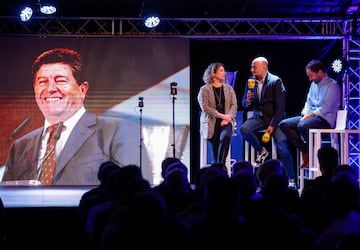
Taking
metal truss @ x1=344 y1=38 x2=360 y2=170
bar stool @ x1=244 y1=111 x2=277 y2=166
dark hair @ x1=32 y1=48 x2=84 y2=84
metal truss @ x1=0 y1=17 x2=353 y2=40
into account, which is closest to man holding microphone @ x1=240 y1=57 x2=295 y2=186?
bar stool @ x1=244 y1=111 x2=277 y2=166

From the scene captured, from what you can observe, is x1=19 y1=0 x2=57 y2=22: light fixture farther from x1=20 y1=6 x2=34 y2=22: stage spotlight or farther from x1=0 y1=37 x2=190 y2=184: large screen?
x1=0 y1=37 x2=190 y2=184: large screen

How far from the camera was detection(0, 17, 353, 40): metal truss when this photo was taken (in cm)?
1048

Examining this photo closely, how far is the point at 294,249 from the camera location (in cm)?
319

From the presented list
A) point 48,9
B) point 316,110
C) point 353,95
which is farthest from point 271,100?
point 48,9

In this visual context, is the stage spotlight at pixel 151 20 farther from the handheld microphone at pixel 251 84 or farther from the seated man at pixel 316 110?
the seated man at pixel 316 110

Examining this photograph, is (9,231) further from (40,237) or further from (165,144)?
(165,144)

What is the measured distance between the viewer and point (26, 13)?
988 cm

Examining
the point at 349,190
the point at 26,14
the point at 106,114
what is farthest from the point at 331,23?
the point at 349,190

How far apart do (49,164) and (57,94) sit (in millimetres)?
1287

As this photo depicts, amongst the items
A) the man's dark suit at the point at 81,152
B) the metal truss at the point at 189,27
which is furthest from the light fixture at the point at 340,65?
the man's dark suit at the point at 81,152

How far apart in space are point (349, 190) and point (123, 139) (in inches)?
307

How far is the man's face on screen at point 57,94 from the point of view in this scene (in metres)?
10.9

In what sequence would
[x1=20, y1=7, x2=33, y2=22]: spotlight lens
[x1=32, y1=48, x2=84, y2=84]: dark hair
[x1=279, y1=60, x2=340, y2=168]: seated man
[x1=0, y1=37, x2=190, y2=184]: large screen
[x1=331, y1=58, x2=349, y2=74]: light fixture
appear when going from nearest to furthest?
[x1=279, y1=60, x2=340, y2=168]: seated man → [x1=20, y1=7, x2=33, y2=22]: spotlight lens → [x1=331, y1=58, x2=349, y2=74]: light fixture → [x1=0, y1=37, x2=190, y2=184]: large screen → [x1=32, y1=48, x2=84, y2=84]: dark hair

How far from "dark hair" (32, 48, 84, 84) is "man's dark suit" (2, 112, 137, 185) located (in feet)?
2.66
